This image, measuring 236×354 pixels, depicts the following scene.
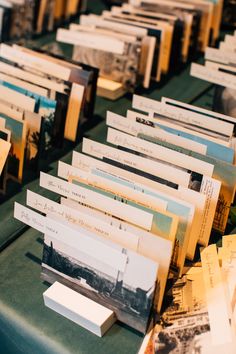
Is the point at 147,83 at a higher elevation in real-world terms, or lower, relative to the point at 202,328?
higher

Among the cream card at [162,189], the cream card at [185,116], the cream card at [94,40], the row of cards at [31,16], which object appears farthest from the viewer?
the row of cards at [31,16]

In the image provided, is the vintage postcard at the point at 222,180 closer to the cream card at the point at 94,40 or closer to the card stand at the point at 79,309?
the card stand at the point at 79,309

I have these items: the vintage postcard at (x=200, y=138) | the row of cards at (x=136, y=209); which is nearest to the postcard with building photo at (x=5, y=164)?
the row of cards at (x=136, y=209)

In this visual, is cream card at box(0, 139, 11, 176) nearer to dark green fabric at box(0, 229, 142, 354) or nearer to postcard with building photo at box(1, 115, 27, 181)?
postcard with building photo at box(1, 115, 27, 181)

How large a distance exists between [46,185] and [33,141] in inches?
13.8

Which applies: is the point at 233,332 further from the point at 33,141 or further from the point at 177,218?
the point at 33,141

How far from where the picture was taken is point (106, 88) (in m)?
2.18

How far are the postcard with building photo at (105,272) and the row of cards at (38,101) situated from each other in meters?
0.46

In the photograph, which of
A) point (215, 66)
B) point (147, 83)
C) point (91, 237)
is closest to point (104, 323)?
point (91, 237)

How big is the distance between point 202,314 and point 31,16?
1734 mm

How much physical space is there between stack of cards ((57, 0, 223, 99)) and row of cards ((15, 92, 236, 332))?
63 cm

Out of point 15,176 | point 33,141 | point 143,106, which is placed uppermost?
point 143,106

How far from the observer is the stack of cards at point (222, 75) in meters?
1.87

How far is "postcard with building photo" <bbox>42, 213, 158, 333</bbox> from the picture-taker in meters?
1.19
